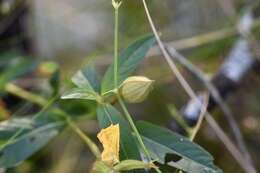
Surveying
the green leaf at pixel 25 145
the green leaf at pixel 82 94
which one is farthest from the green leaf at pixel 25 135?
the green leaf at pixel 82 94

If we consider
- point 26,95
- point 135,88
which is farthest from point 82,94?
point 26,95

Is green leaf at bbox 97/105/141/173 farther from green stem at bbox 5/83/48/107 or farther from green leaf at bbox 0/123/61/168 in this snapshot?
green stem at bbox 5/83/48/107

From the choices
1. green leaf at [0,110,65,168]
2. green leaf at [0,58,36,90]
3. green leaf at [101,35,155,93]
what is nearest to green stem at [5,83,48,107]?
green leaf at [0,58,36,90]

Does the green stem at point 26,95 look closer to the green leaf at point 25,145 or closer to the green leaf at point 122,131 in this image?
the green leaf at point 25,145

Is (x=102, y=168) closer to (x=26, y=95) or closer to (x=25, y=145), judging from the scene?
(x=25, y=145)

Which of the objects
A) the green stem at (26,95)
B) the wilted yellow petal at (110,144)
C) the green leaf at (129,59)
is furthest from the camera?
the green stem at (26,95)
